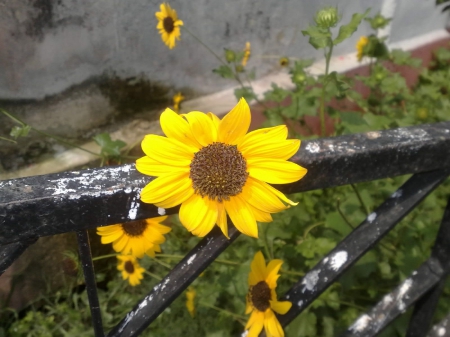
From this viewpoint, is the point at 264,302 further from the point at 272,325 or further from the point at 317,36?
the point at 317,36

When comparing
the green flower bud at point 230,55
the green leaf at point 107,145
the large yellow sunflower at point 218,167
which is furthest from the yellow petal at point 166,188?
the green flower bud at point 230,55

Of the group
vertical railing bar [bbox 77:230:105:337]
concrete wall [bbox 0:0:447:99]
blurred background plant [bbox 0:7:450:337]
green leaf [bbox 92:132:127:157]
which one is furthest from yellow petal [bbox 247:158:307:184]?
concrete wall [bbox 0:0:447:99]

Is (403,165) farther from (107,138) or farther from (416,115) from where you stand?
(416,115)

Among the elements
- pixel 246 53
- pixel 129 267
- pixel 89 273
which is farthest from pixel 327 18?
pixel 129 267

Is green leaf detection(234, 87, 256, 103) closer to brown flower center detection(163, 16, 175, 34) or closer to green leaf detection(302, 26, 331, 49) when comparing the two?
brown flower center detection(163, 16, 175, 34)

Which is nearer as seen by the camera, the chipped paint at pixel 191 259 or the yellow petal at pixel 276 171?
the yellow petal at pixel 276 171

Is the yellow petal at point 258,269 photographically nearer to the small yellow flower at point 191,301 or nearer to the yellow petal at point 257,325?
the yellow petal at point 257,325
